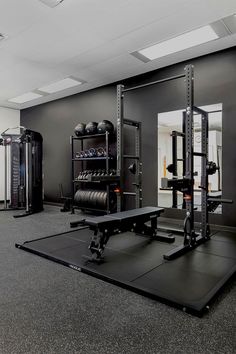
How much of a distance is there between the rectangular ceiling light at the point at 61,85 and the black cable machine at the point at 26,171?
1.19m

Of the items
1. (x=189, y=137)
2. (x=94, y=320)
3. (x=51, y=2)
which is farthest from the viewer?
(x=189, y=137)

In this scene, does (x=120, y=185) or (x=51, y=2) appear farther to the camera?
(x=120, y=185)

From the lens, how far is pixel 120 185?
3.83 m

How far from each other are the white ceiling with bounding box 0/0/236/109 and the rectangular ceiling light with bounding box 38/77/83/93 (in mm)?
352

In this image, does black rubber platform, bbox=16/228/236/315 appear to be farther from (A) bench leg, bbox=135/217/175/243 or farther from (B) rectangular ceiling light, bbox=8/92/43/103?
(B) rectangular ceiling light, bbox=8/92/43/103

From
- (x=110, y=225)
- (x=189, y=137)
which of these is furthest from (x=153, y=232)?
(x=189, y=137)

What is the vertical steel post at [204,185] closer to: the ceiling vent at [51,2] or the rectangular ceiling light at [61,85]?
the ceiling vent at [51,2]

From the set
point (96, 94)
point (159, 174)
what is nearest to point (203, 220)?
point (159, 174)

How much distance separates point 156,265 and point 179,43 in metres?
3.51

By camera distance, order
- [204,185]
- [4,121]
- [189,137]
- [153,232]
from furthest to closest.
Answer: [4,121] → [153,232] → [204,185] → [189,137]

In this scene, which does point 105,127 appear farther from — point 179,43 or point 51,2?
point 51,2

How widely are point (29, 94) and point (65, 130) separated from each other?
1.38 meters

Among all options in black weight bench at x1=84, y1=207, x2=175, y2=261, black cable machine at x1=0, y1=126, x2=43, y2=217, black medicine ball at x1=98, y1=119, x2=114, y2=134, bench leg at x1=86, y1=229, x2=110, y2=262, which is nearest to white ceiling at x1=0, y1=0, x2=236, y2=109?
black medicine ball at x1=98, y1=119, x2=114, y2=134

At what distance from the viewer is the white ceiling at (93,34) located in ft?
10.3
